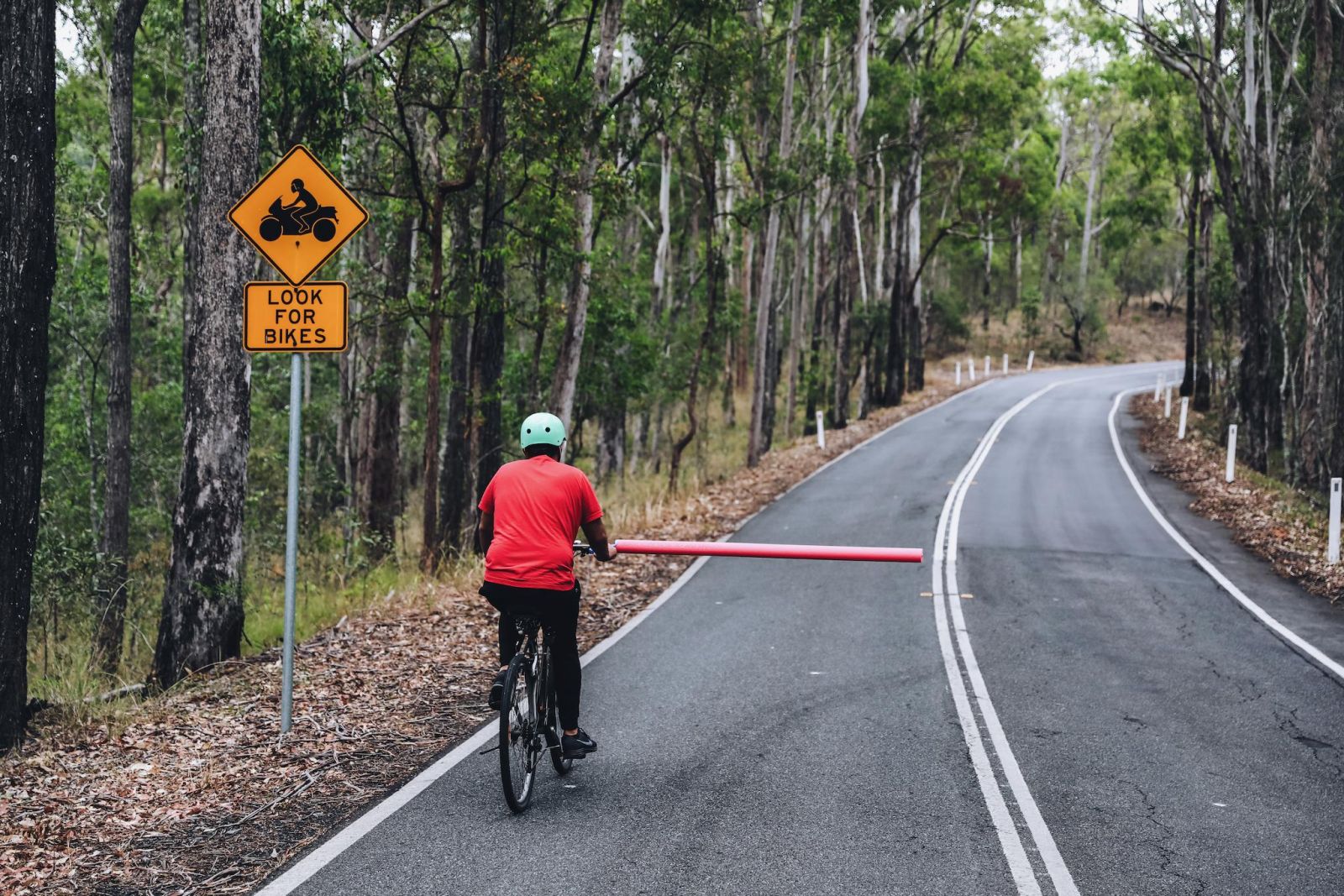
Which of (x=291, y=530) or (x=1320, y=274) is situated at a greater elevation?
(x=1320, y=274)

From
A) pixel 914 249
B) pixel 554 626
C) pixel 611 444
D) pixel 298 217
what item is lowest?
pixel 611 444

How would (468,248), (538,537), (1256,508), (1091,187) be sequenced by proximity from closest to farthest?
1. (538,537)
2. (468,248)
3. (1256,508)
4. (1091,187)

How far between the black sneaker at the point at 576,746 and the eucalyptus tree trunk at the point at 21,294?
3609mm

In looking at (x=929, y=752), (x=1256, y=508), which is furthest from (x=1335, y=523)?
(x=929, y=752)

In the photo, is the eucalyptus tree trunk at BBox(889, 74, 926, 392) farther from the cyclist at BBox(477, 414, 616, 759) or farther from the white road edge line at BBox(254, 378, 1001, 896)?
the cyclist at BBox(477, 414, 616, 759)

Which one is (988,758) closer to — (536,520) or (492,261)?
(536,520)

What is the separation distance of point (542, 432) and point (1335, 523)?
13.5 m

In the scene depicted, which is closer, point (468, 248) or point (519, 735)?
point (519, 735)

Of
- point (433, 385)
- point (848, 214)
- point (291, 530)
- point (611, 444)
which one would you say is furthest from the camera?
point (848, 214)

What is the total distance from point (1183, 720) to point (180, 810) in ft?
22.5

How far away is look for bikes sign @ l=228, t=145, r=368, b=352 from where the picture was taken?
6.83 meters

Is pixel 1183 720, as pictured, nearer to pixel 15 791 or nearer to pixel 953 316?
pixel 15 791

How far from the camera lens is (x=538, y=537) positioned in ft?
20.1

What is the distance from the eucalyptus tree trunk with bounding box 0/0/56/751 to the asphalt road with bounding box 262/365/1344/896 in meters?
3.02
